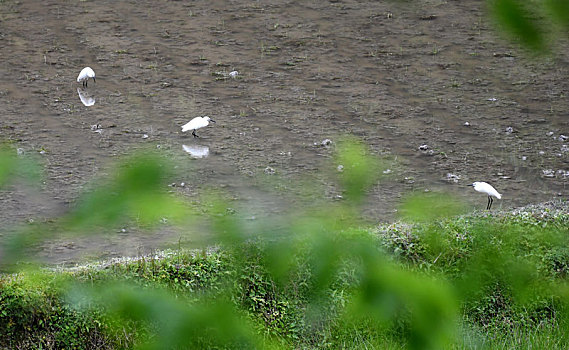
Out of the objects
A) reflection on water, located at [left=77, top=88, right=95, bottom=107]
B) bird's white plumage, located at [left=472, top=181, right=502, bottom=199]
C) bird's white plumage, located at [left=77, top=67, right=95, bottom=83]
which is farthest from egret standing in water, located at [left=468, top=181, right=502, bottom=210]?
bird's white plumage, located at [left=77, top=67, right=95, bottom=83]

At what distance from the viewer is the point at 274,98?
4988 mm

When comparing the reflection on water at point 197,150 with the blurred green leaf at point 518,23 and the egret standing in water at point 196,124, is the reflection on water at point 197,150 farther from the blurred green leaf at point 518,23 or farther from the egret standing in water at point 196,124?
the blurred green leaf at point 518,23

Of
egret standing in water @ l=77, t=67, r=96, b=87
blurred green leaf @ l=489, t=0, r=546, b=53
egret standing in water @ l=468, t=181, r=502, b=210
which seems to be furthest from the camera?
egret standing in water @ l=77, t=67, r=96, b=87

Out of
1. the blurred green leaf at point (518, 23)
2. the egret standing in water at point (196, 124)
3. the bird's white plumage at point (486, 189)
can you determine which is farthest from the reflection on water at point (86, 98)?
the blurred green leaf at point (518, 23)

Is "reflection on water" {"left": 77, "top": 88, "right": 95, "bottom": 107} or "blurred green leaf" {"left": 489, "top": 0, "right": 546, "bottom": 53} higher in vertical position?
"blurred green leaf" {"left": 489, "top": 0, "right": 546, "bottom": 53}

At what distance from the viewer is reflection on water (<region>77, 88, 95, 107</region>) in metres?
4.80

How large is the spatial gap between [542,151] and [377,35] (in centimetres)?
199

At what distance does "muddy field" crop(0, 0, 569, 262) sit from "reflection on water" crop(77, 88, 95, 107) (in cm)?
2

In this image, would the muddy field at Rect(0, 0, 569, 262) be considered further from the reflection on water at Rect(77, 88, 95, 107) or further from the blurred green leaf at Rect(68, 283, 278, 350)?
the blurred green leaf at Rect(68, 283, 278, 350)

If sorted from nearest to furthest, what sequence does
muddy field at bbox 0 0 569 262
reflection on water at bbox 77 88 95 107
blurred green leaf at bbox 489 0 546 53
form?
blurred green leaf at bbox 489 0 546 53 → muddy field at bbox 0 0 569 262 → reflection on water at bbox 77 88 95 107

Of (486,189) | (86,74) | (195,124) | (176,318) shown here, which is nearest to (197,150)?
(195,124)

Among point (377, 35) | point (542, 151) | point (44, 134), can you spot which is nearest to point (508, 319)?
point (542, 151)

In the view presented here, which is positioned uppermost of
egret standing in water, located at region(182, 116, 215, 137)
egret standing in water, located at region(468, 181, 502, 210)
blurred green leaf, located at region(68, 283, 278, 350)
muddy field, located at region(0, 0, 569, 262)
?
blurred green leaf, located at region(68, 283, 278, 350)

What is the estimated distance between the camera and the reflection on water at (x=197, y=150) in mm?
4219
